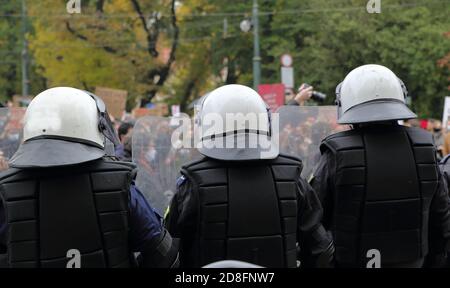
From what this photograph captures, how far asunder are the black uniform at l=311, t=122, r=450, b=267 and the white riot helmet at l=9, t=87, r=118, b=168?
118cm

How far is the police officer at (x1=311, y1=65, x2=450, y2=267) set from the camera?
3.19 meters

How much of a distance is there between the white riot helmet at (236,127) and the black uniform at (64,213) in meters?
0.47

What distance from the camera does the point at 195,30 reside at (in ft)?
84.4

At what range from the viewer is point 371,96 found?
10.9 ft

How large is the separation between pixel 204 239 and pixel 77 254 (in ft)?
1.84

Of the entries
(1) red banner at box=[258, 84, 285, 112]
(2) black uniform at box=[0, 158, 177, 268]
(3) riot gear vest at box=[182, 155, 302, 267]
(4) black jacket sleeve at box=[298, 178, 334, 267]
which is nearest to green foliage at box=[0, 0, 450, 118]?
(1) red banner at box=[258, 84, 285, 112]

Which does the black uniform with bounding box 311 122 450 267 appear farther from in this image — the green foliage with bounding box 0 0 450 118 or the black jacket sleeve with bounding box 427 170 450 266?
the green foliage with bounding box 0 0 450 118

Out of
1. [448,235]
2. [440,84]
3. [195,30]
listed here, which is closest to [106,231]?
[448,235]

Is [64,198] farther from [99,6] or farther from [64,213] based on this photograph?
[99,6]

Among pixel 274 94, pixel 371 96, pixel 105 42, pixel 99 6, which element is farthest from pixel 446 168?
pixel 105 42

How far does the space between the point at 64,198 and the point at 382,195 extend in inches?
60.8

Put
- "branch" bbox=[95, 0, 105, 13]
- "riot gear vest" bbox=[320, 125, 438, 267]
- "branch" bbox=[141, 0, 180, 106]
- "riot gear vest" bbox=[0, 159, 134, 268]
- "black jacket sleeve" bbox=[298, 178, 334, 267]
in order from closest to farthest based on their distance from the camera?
"riot gear vest" bbox=[0, 159, 134, 268] < "black jacket sleeve" bbox=[298, 178, 334, 267] < "riot gear vest" bbox=[320, 125, 438, 267] < "branch" bbox=[95, 0, 105, 13] < "branch" bbox=[141, 0, 180, 106]
